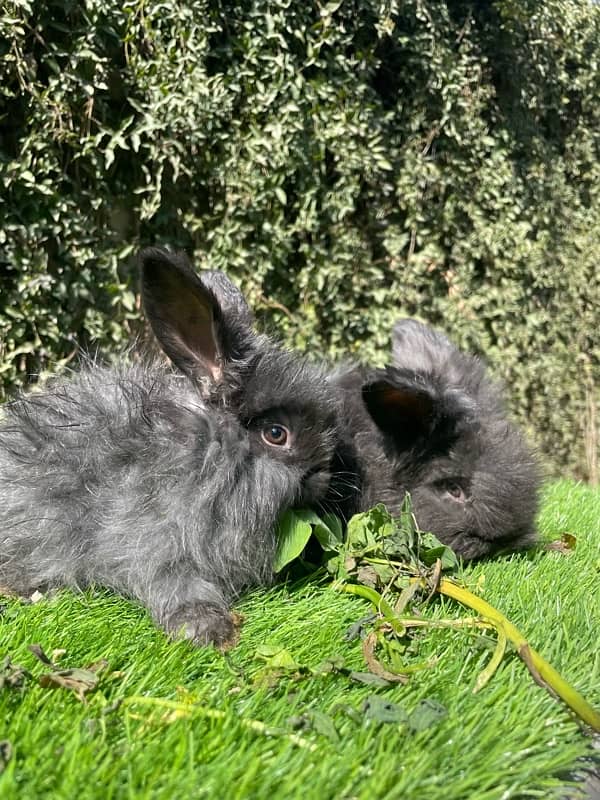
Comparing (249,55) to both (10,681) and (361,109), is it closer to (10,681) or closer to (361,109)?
(361,109)

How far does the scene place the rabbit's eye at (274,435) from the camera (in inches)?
97.5

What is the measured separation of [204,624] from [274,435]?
2.22 feet

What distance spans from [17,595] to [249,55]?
359cm

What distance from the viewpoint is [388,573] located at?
8.27ft

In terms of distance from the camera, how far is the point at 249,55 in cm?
452

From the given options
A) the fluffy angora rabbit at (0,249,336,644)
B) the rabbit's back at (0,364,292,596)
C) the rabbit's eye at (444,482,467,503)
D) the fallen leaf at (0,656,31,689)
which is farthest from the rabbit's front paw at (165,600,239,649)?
the rabbit's eye at (444,482,467,503)

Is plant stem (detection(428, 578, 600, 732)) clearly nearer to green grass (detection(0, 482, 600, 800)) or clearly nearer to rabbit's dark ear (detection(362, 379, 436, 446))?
green grass (detection(0, 482, 600, 800))

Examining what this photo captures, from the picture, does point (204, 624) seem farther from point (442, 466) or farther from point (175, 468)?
point (442, 466)

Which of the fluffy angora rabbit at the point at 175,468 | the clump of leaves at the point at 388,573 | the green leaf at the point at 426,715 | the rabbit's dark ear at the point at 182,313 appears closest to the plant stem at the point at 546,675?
the clump of leaves at the point at 388,573

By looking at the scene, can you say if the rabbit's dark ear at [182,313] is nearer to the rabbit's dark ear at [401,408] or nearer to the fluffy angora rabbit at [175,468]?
the fluffy angora rabbit at [175,468]

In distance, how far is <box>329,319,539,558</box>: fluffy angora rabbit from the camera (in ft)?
9.78

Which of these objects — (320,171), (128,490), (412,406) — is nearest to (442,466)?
(412,406)

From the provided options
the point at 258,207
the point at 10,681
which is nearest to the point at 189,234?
the point at 258,207

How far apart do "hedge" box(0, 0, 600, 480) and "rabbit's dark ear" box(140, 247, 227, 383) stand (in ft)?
6.22
